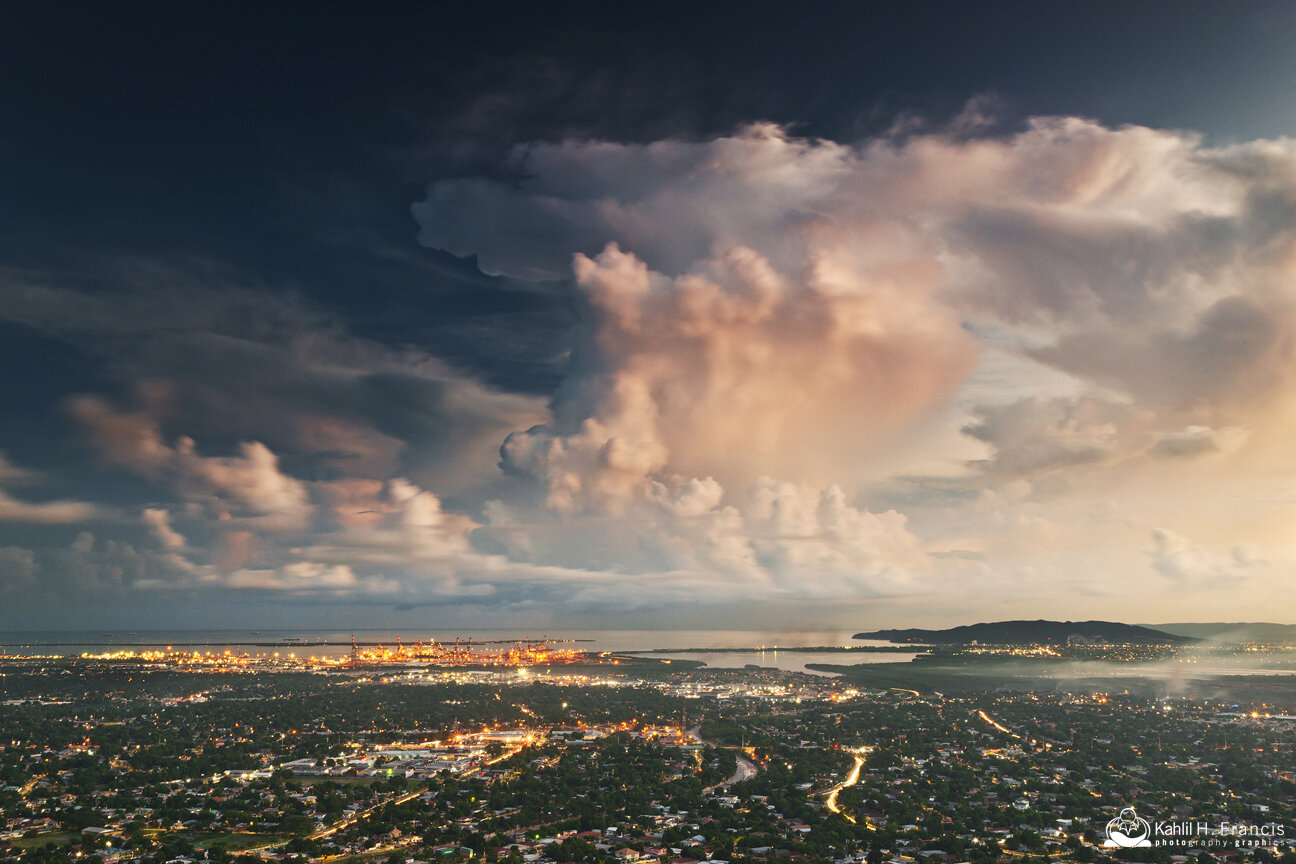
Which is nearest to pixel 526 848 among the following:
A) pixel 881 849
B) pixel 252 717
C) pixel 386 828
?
pixel 386 828

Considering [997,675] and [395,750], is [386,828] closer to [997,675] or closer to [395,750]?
[395,750]

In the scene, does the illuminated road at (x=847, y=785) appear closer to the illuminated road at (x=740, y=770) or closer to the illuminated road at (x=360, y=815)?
the illuminated road at (x=740, y=770)

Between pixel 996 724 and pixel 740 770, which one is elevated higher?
pixel 740 770

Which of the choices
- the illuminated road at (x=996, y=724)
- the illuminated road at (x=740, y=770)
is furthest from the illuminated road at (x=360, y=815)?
the illuminated road at (x=996, y=724)

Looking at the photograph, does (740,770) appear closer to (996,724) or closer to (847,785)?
(847,785)

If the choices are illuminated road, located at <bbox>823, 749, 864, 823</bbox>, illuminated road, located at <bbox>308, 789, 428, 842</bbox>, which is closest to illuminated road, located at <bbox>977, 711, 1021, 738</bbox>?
illuminated road, located at <bbox>823, 749, 864, 823</bbox>

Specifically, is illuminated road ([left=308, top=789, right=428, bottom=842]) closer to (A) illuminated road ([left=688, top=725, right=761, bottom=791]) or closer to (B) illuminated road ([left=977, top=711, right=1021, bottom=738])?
(A) illuminated road ([left=688, top=725, right=761, bottom=791])

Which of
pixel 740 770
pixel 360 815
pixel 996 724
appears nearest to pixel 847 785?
pixel 740 770

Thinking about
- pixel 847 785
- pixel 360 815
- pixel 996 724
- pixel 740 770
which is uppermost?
pixel 360 815

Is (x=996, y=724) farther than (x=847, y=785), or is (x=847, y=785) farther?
(x=996, y=724)
